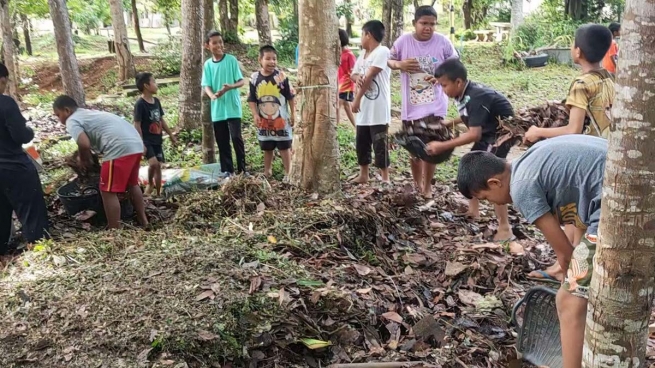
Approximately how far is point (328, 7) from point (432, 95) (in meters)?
1.44

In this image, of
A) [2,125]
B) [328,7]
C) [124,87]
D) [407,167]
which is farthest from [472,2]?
[2,125]

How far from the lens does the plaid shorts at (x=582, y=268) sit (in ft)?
8.45

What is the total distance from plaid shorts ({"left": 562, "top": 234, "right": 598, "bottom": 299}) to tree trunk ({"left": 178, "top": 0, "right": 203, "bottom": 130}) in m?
6.73

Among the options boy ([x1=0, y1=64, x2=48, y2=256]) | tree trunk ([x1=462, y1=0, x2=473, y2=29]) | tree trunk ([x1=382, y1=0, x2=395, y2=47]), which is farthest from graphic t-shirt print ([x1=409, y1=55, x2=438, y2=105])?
tree trunk ([x1=462, y1=0, x2=473, y2=29])

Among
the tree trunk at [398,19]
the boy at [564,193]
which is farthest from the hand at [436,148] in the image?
the tree trunk at [398,19]

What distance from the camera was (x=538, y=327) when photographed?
320 cm

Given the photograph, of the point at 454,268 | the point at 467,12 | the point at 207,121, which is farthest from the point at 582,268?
the point at 467,12

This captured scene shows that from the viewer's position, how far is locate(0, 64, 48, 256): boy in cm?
483

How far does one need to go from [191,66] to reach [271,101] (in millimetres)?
2717

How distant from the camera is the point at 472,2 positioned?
2559 cm

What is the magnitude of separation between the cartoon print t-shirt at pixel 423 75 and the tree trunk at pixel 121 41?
424 inches

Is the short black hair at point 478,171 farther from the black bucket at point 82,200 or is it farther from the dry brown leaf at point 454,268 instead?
the black bucket at point 82,200

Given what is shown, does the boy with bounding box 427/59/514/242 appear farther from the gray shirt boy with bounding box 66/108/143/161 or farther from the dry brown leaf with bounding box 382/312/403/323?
the gray shirt boy with bounding box 66/108/143/161

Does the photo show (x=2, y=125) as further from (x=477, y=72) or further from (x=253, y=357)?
(x=477, y=72)
